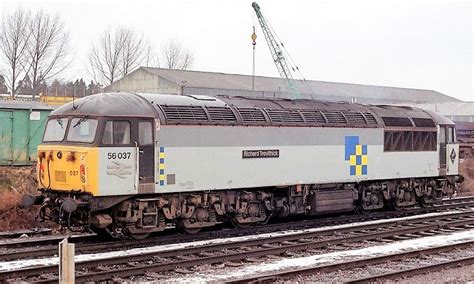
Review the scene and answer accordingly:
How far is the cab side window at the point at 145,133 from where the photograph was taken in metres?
14.4

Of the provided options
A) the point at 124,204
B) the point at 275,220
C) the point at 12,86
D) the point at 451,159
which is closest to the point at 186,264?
the point at 124,204

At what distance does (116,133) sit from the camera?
558 inches

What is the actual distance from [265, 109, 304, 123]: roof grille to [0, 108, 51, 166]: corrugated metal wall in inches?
460

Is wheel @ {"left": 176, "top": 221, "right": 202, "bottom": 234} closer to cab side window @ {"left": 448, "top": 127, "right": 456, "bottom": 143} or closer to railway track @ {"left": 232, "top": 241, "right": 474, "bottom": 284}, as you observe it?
railway track @ {"left": 232, "top": 241, "right": 474, "bottom": 284}

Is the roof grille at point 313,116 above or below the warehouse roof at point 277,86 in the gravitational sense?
below

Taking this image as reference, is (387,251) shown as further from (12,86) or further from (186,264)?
(12,86)

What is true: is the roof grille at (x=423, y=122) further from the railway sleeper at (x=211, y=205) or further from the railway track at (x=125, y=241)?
the railway track at (x=125, y=241)

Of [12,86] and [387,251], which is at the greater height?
[12,86]

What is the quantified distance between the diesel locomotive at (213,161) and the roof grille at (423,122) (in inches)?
3.7

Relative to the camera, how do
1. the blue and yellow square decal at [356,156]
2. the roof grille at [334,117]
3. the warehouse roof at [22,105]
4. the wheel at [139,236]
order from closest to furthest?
the wheel at [139,236], the roof grille at [334,117], the blue and yellow square decal at [356,156], the warehouse roof at [22,105]

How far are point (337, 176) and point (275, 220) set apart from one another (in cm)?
217

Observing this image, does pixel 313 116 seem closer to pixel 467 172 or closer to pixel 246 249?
pixel 246 249

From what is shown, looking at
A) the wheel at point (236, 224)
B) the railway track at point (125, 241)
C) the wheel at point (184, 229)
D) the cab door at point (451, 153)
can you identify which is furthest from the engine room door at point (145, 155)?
the cab door at point (451, 153)

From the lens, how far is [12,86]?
50.9 metres
